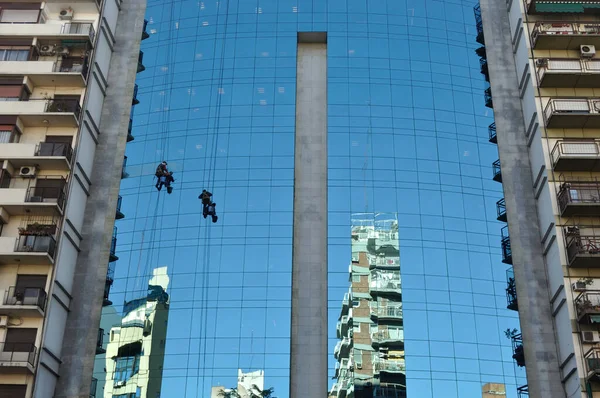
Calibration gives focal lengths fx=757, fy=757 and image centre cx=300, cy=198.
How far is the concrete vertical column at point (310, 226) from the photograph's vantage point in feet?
132

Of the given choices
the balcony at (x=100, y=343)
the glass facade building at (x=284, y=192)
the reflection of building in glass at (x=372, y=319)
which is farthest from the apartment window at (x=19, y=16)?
the reflection of building in glass at (x=372, y=319)

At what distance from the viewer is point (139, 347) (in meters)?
40.4

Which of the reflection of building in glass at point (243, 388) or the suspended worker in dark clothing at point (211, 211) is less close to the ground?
the suspended worker in dark clothing at point (211, 211)

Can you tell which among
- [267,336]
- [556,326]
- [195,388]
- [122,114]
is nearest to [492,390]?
[556,326]

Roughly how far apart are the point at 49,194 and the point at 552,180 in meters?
27.2

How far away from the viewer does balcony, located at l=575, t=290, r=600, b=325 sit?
3597cm

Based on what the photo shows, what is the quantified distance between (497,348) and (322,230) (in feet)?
38.1

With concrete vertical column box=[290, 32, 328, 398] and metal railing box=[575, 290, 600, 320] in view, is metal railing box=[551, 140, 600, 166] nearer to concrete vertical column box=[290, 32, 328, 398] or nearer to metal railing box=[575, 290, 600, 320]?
metal railing box=[575, 290, 600, 320]

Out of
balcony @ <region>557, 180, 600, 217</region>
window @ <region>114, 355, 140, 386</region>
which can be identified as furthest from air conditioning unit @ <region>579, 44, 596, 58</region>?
window @ <region>114, 355, 140, 386</region>

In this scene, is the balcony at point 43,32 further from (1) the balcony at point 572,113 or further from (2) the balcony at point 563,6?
(1) the balcony at point 572,113

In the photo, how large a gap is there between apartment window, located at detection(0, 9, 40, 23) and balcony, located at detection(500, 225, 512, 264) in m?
30.7

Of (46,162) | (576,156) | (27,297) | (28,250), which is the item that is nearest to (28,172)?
(46,162)

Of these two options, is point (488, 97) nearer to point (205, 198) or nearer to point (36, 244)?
point (205, 198)

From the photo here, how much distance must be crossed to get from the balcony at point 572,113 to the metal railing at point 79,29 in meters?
26.9
